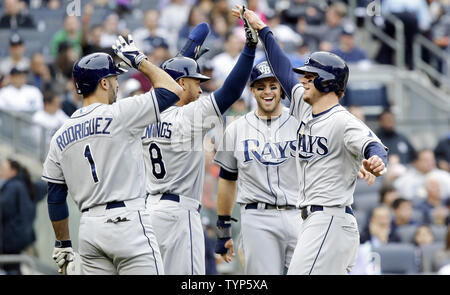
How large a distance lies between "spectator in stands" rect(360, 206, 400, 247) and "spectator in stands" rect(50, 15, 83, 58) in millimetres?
5210

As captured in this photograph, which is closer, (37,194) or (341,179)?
(341,179)

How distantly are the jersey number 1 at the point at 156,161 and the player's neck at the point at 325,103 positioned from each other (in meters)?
1.49

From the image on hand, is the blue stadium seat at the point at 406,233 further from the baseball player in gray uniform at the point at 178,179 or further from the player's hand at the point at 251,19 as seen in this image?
the player's hand at the point at 251,19

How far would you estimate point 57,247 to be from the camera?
7281 millimetres

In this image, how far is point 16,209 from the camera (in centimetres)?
1143

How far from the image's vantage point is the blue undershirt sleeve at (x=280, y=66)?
7.40 m

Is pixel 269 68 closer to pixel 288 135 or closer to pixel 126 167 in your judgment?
pixel 288 135

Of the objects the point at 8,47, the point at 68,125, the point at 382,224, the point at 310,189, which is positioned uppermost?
the point at 8,47

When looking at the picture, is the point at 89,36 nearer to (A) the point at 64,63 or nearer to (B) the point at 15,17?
(A) the point at 64,63

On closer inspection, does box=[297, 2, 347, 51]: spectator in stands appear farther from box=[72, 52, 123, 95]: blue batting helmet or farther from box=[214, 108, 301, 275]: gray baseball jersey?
box=[72, 52, 123, 95]: blue batting helmet

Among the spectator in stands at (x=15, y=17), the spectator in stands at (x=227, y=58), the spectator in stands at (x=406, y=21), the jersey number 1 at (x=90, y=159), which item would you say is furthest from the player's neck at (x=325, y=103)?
the spectator in stands at (x=406, y=21)
